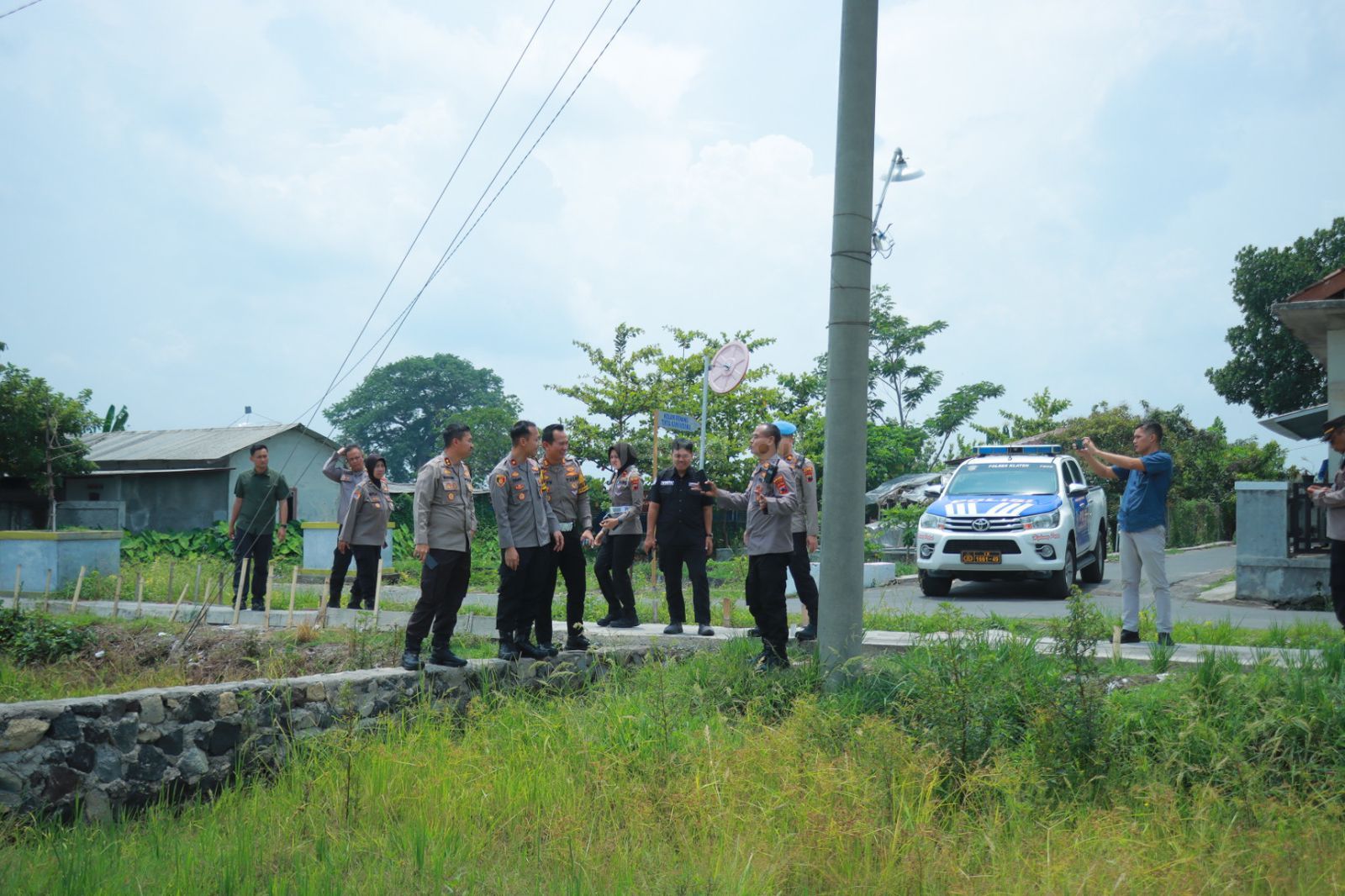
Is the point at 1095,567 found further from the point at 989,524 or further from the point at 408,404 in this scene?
the point at 408,404

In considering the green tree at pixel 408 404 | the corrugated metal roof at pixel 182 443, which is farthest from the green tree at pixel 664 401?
the green tree at pixel 408 404

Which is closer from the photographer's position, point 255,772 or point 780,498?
point 255,772

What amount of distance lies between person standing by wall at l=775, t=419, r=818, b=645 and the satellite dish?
116 inches

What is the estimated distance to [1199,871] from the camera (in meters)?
3.91

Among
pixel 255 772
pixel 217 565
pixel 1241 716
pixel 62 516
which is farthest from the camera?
pixel 62 516

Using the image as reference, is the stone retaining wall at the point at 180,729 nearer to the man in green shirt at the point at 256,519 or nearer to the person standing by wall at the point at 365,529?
the person standing by wall at the point at 365,529

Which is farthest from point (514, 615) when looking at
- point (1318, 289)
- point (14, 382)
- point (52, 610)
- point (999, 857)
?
point (14, 382)

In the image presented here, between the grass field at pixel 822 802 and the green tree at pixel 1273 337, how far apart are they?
3749 centimetres

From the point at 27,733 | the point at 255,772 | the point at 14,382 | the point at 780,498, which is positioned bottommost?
the point at 255,772

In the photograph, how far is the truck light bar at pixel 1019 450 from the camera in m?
14.0

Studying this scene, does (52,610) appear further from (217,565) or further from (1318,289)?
(1318,289)

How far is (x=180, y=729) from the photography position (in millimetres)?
6000

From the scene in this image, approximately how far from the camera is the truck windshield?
13.2 meters

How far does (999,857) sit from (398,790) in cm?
297
